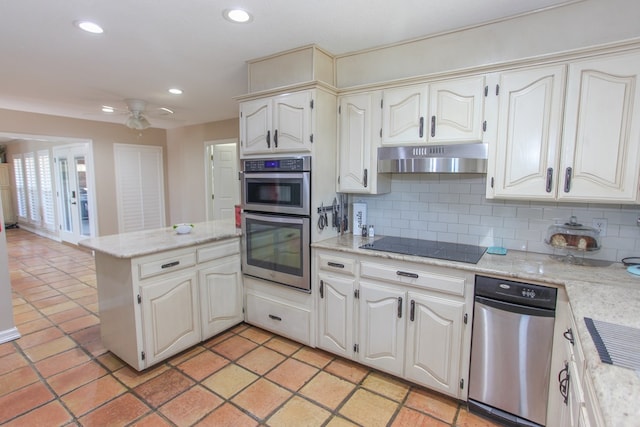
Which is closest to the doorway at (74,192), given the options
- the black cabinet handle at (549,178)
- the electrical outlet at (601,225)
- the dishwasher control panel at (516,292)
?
the dishwasher control panel at (516,292)

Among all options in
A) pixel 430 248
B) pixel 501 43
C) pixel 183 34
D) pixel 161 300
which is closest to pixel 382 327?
pixel 430 248

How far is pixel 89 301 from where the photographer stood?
367 centimetres

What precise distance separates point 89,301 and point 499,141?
435cm

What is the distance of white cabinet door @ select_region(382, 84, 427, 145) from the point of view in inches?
89.6

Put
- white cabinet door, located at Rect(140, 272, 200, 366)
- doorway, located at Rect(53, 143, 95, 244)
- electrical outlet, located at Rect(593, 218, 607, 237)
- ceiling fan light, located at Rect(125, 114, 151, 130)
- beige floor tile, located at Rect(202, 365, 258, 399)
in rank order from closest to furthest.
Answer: electrical outlet, located at Rect(593, 218, 607, 237) < beige floor tile, located at Rect(202, 365, 258, 399) < white cabinet door, located at Rect(140, 272, 200, 366) < ceiling fan light, located at Rect(125, 114, 151, 130) < doorway, located at Rect(53, 143, 95, 244)

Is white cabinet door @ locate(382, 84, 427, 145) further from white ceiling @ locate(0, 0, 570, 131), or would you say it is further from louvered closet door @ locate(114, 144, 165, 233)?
louvered closet door @ locate(114, 144, 165, 233)

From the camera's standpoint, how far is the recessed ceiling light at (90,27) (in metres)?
2.10

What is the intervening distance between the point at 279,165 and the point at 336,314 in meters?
1.27

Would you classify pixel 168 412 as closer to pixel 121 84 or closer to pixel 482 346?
pixel 482 346

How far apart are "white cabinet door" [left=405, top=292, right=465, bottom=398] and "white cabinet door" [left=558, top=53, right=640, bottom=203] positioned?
1004 mm

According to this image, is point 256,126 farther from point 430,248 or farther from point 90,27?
point 430,248

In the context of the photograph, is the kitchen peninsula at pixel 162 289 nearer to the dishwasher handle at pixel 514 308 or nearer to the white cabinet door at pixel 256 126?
the white cabinet door at pixel 256 126

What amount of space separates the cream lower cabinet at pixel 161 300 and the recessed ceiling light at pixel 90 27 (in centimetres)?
157

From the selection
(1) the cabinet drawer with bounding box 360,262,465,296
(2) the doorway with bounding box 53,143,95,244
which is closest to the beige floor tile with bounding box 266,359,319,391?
(1) the cabinet drawer with bounding box 360,262,465,296
